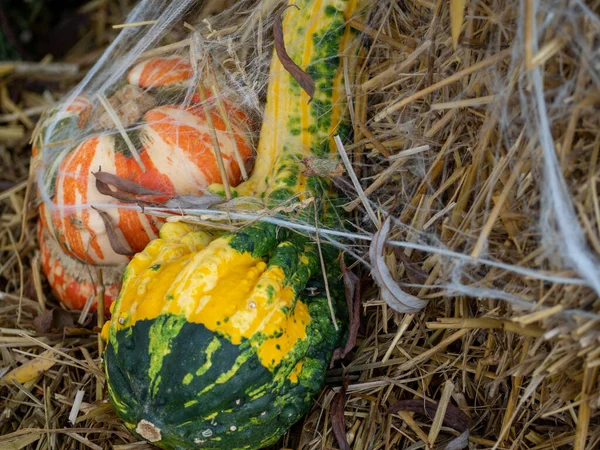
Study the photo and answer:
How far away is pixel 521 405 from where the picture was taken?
1.67 metres

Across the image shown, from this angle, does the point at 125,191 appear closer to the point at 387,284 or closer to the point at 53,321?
the point at 53,321

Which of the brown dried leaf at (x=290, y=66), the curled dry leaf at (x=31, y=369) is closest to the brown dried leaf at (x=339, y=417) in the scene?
the brown dried leaf at (x=290, y=66)

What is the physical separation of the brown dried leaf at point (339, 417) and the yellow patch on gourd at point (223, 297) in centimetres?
24

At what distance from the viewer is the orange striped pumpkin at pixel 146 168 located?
2.15 m

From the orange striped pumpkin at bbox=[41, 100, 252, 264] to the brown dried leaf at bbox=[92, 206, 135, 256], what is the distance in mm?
15

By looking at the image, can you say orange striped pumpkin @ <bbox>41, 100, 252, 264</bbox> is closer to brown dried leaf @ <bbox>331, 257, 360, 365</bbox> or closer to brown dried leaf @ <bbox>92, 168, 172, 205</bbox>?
brown dried leaf @ <bbox>92, 168, 172, 205</bbox>

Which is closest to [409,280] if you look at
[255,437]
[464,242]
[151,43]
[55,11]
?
[464,242]

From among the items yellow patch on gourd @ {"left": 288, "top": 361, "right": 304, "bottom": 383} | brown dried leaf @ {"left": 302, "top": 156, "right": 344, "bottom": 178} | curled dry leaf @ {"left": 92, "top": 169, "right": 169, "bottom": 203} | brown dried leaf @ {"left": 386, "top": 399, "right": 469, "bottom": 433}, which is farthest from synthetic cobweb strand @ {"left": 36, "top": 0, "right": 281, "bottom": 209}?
brown dried leaf @ {"left": 386, "top": 399, "right": 469, "bottom": 433}

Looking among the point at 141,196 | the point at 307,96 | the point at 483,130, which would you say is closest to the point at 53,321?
the point at 141,196

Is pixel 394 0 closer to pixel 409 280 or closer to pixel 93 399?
pixel 409 280

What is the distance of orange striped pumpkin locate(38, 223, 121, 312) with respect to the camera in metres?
2.32

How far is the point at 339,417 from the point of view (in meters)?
1.82

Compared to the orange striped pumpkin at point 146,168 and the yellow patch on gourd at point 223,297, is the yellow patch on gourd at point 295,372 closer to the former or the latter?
the yellow patch on gourd at point 223,297

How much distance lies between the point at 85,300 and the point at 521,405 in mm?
1545
